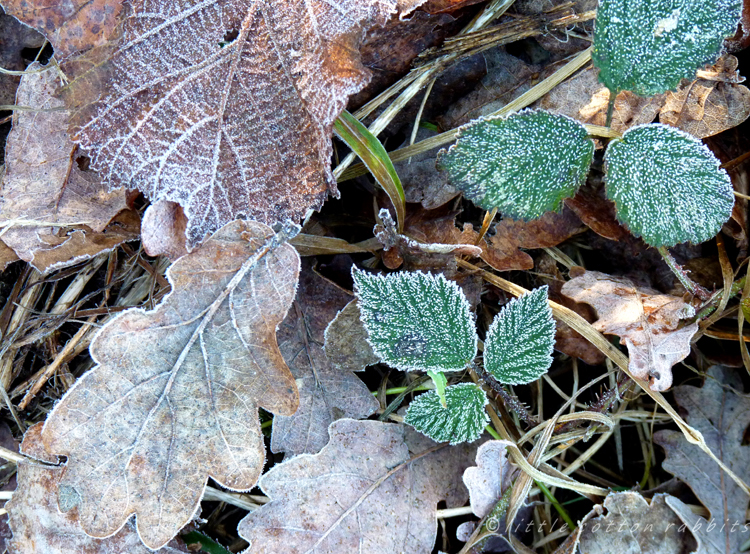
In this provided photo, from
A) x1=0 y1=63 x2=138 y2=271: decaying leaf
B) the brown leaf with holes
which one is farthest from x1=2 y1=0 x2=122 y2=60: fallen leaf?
x1=0 y1=63 x2=138 y2=271: decaying leaf

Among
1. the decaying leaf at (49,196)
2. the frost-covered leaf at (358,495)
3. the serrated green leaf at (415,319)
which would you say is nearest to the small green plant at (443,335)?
the serrated green leaf at (415,319)

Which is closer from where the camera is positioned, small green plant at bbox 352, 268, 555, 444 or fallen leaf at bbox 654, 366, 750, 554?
small green plant at bbox 352, 268, 555, 444

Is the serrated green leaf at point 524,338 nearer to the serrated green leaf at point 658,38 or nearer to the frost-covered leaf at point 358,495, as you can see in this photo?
the frost-covered leaf at point 358,495

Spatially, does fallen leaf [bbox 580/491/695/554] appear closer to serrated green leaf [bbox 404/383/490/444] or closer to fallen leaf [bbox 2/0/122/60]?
serrated green leaf [bbox 404/383/490/444]

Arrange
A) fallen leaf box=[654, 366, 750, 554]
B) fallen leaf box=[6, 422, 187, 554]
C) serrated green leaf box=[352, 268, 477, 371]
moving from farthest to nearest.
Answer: fallen leaf box=[654, 366, 750, 554], fallen leaf box=[6, 422, 187, 554], serrated green leaf box=[352, 268, 477, 371]

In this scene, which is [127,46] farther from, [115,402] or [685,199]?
[685,199]

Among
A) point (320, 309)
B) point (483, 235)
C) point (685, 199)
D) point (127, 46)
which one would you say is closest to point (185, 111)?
point (127, 46)
